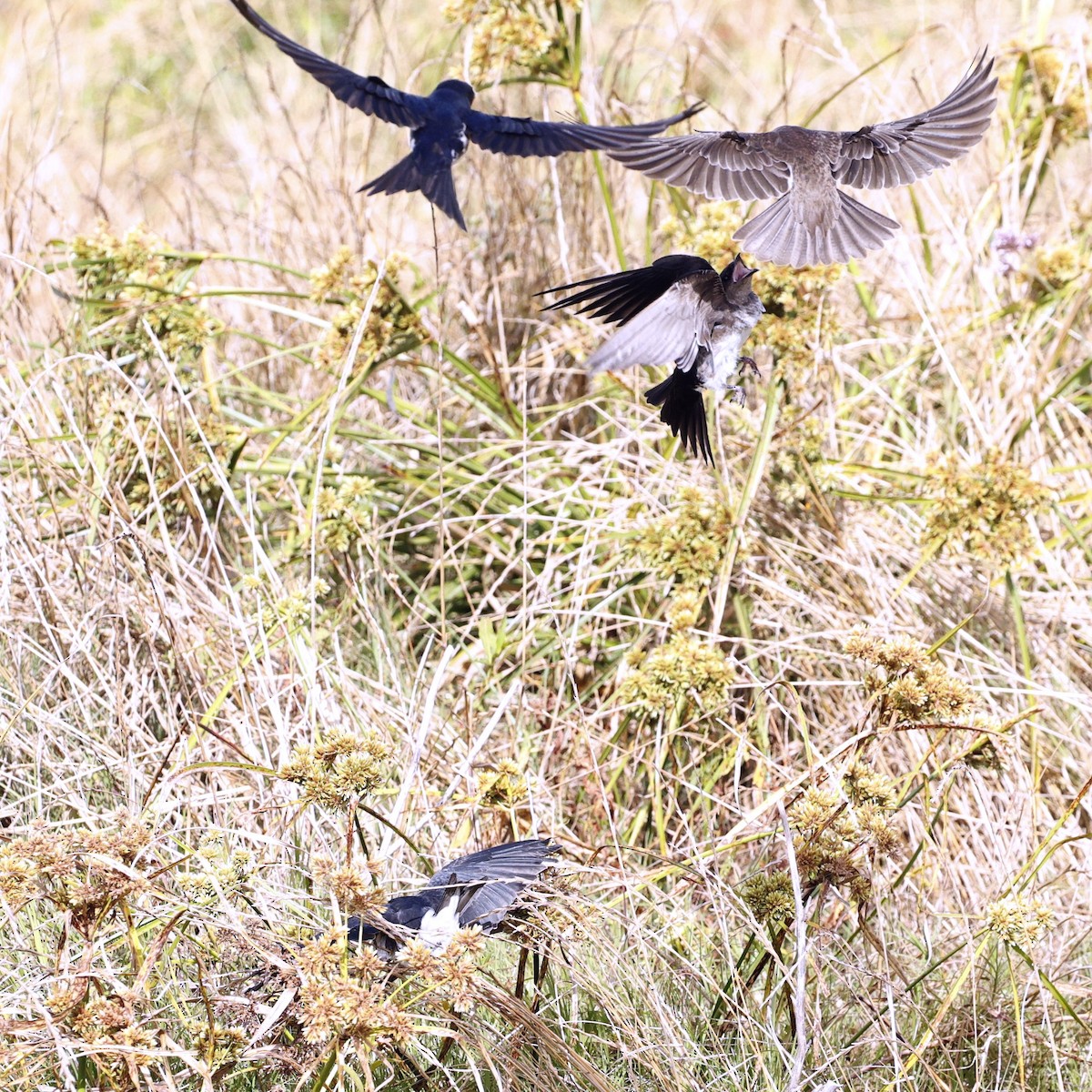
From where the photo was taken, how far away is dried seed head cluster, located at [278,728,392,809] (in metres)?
1.38

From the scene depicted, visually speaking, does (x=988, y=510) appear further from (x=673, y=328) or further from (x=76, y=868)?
(x=76, y=868)

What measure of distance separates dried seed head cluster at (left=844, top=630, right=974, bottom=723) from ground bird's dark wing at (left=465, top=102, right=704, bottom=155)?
83cm

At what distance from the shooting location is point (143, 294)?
249 cm

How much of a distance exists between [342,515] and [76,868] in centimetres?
96

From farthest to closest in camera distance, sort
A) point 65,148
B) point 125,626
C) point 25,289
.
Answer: point 65,148, point 25,289, point 125,626

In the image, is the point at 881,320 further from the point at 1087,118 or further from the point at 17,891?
the point at 17,891

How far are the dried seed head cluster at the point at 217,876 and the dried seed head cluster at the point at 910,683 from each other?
0.74 metres

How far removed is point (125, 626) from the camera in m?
2.08

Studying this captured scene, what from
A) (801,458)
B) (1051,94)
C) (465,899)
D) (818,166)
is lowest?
(465,899)

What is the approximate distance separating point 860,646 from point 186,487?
126cm

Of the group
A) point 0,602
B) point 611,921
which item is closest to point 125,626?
point 0,602

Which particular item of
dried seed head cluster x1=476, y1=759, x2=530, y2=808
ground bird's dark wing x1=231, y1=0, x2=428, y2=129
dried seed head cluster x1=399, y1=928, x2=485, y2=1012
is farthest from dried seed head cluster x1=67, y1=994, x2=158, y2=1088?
ground bird's dark wing x1=231, y1=0, x2=428, y2=129

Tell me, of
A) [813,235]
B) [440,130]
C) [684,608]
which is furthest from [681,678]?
[440,130]

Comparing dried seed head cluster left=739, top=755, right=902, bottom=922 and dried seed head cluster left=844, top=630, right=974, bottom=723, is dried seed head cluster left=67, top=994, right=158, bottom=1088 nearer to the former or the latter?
dried seed head cluster left=739, top=755, right=902, bottom=922
